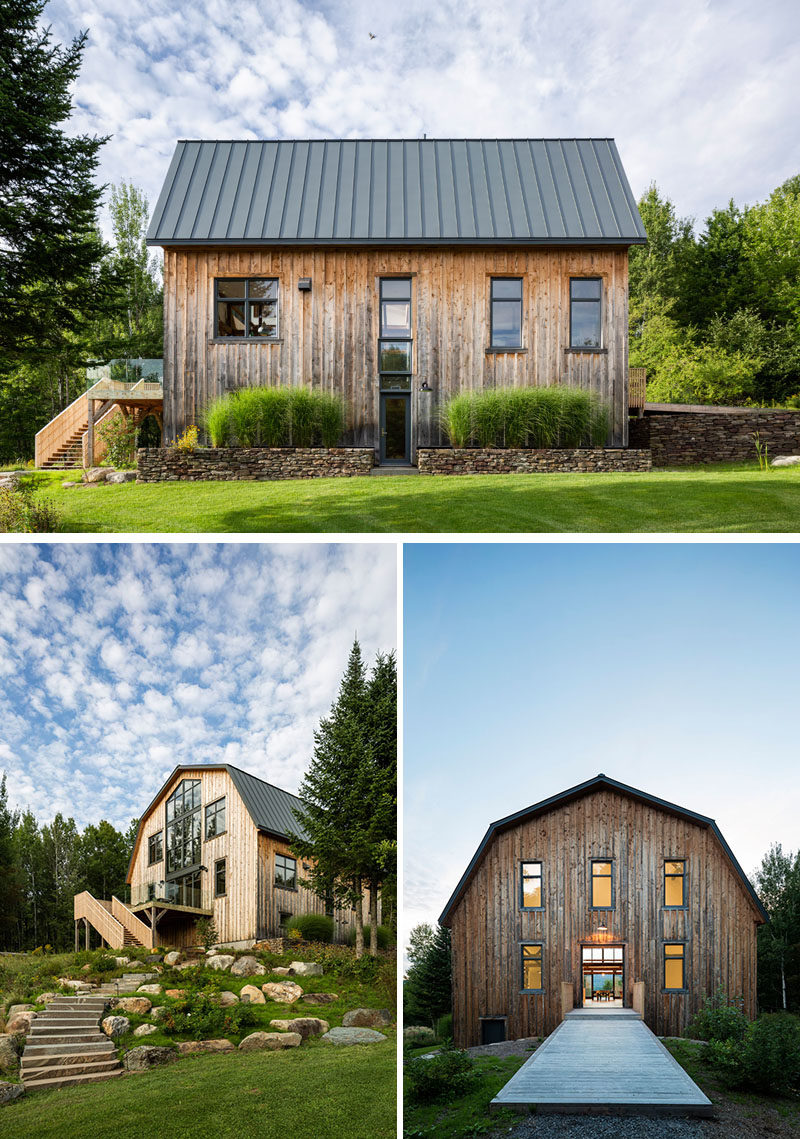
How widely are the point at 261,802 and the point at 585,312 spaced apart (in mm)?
11070

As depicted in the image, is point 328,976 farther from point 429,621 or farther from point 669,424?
point 669,424

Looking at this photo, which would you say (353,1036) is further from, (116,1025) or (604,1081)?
(604,1081)

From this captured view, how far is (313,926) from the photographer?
6.57m

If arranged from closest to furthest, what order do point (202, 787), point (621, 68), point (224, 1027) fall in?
1. point (224, 1027)
2. point (202, 787)
3. point (621, 68)

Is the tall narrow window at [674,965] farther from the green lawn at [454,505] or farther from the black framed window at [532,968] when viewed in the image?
the green lawn at [454,505]

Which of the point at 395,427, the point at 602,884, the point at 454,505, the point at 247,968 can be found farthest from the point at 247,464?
the point at 602,884

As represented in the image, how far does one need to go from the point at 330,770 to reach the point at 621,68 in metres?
18.2

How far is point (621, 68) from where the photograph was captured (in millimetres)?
18031

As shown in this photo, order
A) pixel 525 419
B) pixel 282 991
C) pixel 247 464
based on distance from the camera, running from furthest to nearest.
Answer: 1. pixel 525 419
2. pixel 247 464
3. pixel 282 991

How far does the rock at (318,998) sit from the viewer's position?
642 centimetres

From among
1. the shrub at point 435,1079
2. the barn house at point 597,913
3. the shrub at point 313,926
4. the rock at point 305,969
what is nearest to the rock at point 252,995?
the rock at point 305,969

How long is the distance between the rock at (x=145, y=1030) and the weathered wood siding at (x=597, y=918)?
138 inches

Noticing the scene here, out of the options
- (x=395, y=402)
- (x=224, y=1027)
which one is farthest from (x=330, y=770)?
(x=395, y=402)

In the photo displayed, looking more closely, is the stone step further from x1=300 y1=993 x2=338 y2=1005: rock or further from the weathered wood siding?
the weathered wood siding
